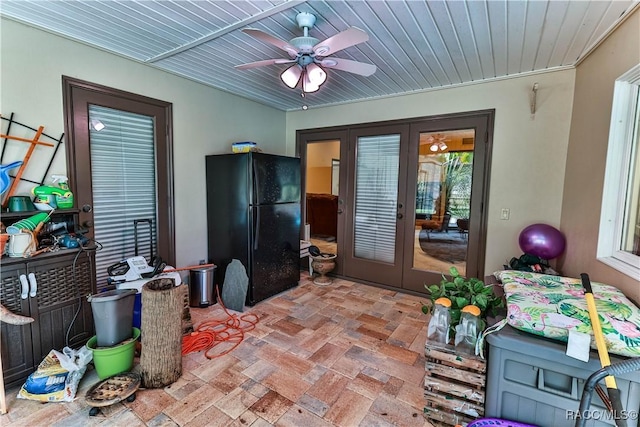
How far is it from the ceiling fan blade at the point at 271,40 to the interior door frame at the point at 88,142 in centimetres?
170

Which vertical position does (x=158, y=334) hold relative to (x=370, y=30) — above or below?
below

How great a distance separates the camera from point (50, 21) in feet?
7.04

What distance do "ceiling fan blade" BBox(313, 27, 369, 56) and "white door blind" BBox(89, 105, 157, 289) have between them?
207cm

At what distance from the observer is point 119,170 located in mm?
2832

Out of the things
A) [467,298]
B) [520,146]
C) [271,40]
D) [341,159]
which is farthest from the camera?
[341,159]

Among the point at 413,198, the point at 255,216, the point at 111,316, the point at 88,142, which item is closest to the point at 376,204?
the point at 413,198

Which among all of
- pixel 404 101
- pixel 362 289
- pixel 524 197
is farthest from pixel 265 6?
pixel 362 289

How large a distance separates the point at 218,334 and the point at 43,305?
4.18 ft

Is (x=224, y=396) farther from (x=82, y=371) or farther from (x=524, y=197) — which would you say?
(x=524, y=197)

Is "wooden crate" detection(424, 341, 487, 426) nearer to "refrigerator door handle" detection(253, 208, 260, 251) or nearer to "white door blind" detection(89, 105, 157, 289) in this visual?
"refrigerator door handle" detection(253, 208, 260, 251)

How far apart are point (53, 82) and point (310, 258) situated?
3329mm

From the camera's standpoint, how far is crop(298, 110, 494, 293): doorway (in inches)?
132

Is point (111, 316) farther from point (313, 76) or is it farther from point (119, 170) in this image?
point (313, 76)

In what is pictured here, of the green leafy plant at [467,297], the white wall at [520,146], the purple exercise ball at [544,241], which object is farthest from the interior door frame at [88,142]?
the purple exercise ball at [544,241]
